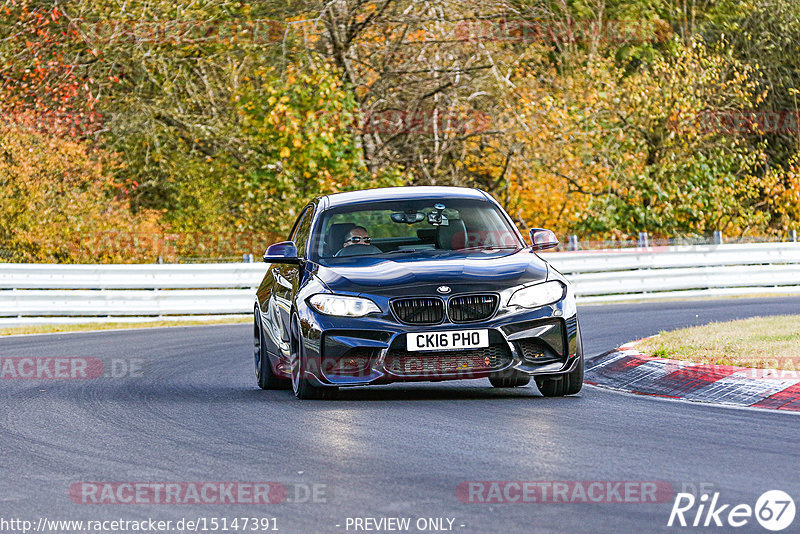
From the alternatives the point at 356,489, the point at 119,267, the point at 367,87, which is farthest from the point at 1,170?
the point at 356,489

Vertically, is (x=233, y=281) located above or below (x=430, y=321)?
below

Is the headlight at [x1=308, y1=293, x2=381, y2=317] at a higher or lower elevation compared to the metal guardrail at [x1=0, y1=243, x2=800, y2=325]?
higher

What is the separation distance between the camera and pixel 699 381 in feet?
35.2

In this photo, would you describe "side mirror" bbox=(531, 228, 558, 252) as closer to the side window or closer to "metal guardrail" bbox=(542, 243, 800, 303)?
the side window

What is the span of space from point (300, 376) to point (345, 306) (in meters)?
0.77

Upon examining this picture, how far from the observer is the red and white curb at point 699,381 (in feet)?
32.3

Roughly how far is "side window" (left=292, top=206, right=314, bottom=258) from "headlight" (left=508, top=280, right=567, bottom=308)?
2123 mm

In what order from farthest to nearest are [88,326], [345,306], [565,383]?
[88,326] → [565,383] → [345,306]

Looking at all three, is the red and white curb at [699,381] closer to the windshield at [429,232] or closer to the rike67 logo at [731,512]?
the windshield at [429,232]

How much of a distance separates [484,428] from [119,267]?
52.8 ft

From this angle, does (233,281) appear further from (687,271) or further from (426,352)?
(426,352)

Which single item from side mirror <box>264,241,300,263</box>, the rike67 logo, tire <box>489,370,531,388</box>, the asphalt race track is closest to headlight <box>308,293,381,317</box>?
the asphalt race track

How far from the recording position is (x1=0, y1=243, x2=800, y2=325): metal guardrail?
23156 mm

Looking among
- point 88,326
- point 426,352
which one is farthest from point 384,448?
point 88,326
